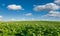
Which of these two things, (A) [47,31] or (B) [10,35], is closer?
(B) [10,35]

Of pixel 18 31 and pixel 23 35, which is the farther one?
pixel 18 31

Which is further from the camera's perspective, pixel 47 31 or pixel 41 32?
pixel 47 31

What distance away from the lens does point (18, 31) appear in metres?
6.22

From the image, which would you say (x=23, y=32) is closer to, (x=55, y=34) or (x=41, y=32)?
(x=41, y=32)

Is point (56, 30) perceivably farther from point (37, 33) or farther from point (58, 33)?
point (37, 33)

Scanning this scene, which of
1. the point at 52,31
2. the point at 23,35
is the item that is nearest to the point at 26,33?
the point at 23,35

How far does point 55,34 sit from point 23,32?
1099mm

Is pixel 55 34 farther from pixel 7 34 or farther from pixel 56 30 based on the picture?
pixel 7 34

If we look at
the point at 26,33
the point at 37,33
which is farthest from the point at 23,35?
the point at 37,33

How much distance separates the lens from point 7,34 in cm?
573

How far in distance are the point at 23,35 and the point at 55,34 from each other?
3.56 feet

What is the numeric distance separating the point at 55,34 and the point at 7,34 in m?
1.62

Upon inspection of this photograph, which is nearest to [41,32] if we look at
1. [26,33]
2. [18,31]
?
[26,33]

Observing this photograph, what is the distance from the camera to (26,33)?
18.9 ft
